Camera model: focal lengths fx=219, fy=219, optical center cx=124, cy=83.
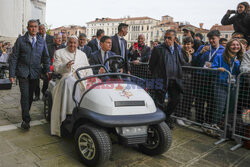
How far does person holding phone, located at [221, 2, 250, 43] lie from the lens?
548 centimetres

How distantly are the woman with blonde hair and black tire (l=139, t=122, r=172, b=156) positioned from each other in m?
1.64

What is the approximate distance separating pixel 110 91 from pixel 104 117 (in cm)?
42

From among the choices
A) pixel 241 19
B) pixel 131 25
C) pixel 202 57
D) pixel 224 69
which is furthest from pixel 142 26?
pixel 224 69

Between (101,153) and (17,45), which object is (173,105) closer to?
(101,153)

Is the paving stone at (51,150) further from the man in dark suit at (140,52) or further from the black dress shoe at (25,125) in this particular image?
the man in dark suit at (140,52)

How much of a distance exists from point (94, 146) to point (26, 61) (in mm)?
2320

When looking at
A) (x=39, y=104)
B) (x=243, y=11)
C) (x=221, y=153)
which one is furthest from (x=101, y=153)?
(x=243, y=11)

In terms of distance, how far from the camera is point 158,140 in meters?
3.10

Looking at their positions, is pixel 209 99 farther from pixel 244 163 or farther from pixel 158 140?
pixel 158 140

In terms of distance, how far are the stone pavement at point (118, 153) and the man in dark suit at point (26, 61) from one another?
57 centimetres

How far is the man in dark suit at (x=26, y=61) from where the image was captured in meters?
3.96

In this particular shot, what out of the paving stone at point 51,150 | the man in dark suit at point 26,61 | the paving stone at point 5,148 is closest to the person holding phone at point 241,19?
the man in dark suit at point 26,61

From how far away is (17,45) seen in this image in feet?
13.0

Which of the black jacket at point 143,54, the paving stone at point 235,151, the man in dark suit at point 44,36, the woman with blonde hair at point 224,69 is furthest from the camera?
the man in dark suit at point 44,36
